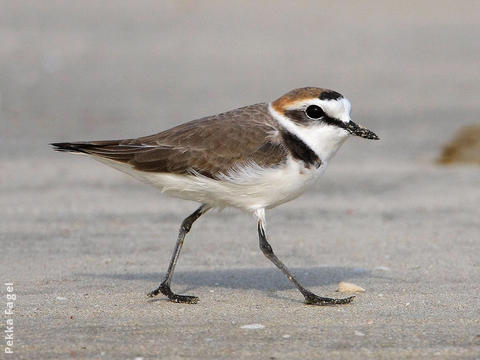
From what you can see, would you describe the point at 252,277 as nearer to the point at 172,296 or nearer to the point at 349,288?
the point at 349,288

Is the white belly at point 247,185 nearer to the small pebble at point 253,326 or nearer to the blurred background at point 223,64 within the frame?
the small pebble at point 253,326

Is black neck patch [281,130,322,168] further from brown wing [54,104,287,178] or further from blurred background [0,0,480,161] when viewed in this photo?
blurred background [0,0,480,161]

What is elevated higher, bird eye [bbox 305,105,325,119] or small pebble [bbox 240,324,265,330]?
bird eye [bbox 305,105,325,119]

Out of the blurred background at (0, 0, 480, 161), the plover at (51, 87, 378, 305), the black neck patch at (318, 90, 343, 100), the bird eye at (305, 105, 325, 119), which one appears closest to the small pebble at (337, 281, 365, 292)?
the plover at (51, 87, 378, 305)

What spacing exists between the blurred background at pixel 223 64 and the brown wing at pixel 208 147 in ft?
20.6

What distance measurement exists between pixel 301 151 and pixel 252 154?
0.33 meters

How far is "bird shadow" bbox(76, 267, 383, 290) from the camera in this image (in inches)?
270

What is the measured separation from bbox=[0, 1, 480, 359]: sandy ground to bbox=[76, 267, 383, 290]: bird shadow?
0.03 metres

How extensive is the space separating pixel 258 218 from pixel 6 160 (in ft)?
21.0

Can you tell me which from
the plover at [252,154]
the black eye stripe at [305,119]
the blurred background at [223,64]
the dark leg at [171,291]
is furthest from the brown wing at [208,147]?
the blurred background at [223,64]

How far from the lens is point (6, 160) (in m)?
11.8

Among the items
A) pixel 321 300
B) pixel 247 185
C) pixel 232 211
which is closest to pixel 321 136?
pixel 247 185

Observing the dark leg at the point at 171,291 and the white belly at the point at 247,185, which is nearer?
the white belly at the point at 247,185

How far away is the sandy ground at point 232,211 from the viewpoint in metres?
5.45
